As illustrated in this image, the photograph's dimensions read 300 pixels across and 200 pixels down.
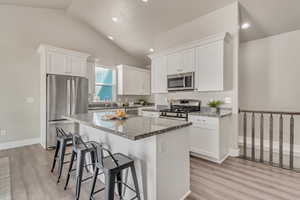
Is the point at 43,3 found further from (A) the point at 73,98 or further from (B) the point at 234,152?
(B) the point at 234,152

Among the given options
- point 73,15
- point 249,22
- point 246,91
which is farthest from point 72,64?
point 246,91

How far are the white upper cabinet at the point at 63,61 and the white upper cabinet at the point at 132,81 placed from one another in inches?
60.3

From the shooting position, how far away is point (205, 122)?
310 centimetres

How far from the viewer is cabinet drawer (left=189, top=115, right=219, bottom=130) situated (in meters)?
2.95

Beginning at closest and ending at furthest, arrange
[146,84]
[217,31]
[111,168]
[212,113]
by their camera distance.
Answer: [111,168], [212,113], [217,31], [146,84]

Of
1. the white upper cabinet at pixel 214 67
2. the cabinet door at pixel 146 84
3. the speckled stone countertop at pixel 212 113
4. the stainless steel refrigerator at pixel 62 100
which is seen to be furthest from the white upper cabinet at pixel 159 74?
the stainless steel refrigerator at pixel 62 100

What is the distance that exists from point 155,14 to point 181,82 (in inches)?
78.2

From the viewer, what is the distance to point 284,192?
81.3 inches

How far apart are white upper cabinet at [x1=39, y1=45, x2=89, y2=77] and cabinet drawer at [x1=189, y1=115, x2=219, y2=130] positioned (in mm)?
3512

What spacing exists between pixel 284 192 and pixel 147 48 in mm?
5330

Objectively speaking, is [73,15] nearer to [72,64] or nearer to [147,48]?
[72,64]

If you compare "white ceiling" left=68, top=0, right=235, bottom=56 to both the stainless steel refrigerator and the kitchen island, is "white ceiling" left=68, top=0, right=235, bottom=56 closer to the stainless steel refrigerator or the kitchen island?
the stainless steel refrigerator

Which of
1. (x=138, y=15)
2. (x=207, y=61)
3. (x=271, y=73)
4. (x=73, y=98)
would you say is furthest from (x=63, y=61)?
(x=271, y=73)

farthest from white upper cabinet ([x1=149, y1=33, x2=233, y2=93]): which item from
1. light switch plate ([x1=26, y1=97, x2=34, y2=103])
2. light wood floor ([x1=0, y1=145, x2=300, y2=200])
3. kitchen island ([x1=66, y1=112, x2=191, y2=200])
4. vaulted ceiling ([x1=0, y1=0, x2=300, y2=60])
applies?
light switch plate ([x1=26, y1=97, x2=34, y2=103])
